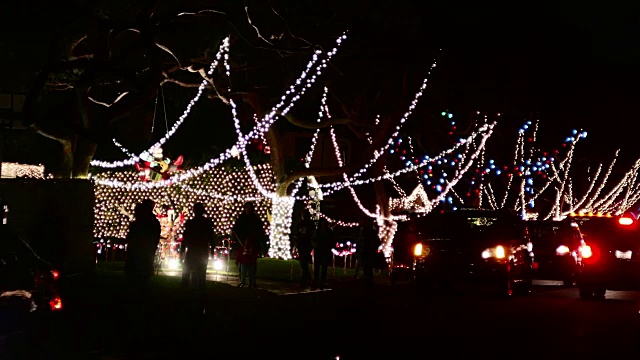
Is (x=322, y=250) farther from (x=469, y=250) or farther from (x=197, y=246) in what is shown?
(x=197, y=246)

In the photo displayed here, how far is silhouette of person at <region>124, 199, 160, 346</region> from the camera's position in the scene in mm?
15445

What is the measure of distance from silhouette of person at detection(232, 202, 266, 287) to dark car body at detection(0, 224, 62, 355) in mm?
10146

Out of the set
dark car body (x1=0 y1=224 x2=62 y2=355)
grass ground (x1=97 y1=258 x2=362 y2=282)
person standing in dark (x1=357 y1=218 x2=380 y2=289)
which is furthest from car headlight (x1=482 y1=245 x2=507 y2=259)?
dark car body (x1=0 y1=224 x2=62 y2=355)

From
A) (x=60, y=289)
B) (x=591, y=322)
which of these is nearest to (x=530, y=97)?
(x=591, y=322)

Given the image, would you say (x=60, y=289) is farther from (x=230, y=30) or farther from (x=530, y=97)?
(x=530, y=97)

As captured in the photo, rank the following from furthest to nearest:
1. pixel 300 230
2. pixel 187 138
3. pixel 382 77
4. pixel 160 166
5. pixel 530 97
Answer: pixel 187 138
pixel 530 97
pixel 382 77
pixel 160 166
pixel 300 230

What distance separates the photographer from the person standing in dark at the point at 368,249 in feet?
77.4

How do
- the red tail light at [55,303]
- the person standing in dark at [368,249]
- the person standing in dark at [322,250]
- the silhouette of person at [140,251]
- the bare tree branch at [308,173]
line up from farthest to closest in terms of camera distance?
the bare tree branch at [308,173], the person standing in dark at [322,250], the person standing in dark at [368,249], the silhouette of person at [140,251], the red tail light at [55,303]

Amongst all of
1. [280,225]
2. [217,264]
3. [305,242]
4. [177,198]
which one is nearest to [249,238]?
[305,242]

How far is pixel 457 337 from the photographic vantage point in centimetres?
1374

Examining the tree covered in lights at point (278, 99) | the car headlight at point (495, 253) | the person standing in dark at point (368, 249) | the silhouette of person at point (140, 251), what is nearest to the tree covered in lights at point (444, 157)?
the tree covered in lights at point (278, 99)

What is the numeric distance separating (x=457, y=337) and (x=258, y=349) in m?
3.06

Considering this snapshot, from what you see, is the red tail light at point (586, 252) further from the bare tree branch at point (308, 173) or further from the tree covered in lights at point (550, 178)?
the tree covered in lights at point (550, 178)

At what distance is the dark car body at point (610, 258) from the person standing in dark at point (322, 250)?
5994 mm
